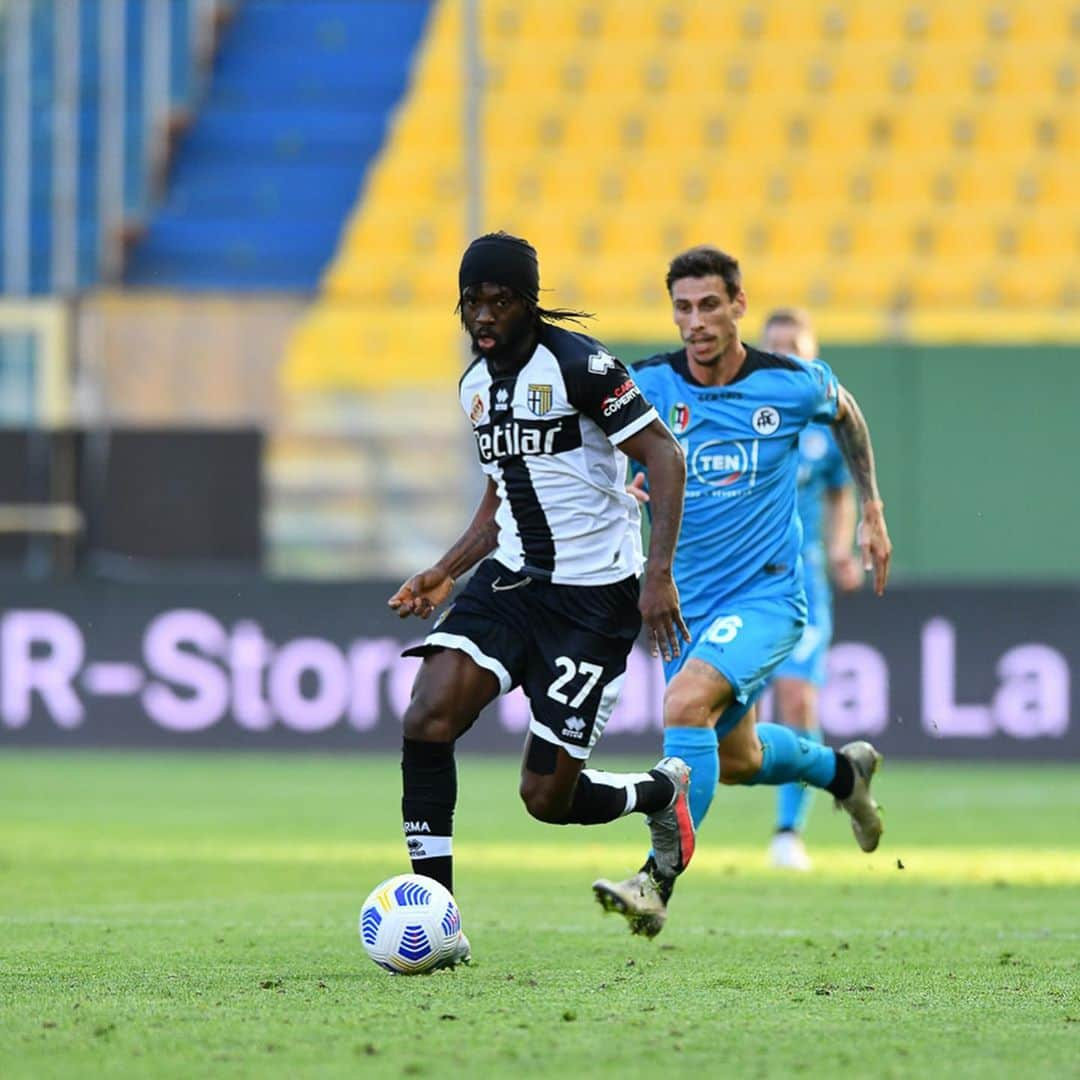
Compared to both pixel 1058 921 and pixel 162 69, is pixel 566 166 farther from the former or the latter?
pixel 1058 921

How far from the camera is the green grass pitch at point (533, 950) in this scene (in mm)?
5344

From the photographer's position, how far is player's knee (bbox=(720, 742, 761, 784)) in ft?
27.3

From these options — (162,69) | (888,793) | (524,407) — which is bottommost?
(888,793)

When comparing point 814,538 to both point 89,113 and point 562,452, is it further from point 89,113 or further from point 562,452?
point 89,113

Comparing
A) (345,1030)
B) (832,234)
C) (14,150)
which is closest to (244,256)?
(14,150)

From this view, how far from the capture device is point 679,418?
8125 millimetres

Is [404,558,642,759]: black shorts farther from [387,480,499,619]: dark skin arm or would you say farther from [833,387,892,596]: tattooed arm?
[833,387,892,596]: tattooed arm

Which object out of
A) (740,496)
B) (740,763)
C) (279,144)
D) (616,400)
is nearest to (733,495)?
(740,496)

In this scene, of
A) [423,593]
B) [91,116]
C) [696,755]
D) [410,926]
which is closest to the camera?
[410,926]

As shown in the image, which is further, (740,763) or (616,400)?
(740,763)

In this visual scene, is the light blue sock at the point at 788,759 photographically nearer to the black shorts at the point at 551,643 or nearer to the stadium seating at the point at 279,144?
the black shorts at the point at 551,643

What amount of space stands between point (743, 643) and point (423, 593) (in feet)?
4.00

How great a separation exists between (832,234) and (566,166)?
9.43ft

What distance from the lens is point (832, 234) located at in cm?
2305
